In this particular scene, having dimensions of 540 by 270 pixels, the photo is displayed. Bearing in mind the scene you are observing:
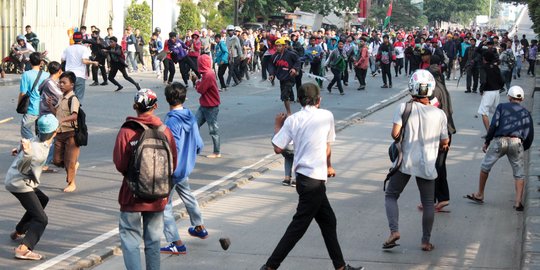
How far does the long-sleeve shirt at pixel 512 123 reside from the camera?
1046 cm

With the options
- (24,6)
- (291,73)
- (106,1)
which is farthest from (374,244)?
(106,1)

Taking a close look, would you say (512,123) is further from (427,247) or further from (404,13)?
(404,13)

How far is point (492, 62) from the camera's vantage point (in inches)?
584

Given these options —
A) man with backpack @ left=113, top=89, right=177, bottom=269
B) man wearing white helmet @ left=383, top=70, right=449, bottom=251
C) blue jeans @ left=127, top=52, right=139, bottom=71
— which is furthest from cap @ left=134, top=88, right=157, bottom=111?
blue jeans @ left=127, top=52, right=139, bottom=71

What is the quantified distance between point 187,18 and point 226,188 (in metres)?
34.2

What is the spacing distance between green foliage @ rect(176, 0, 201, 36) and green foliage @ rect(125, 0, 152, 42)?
4.67 m

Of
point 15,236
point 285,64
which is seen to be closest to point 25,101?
point 15,236

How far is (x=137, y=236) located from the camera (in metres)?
6.80

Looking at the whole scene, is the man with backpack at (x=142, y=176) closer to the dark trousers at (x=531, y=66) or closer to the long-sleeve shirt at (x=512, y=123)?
the long-sleeve shirt at (x=512, y=123)

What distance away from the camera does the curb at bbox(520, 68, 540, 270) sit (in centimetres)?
776

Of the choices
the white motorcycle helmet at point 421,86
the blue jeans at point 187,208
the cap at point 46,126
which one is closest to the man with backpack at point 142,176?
the blue jeans at point 187,208

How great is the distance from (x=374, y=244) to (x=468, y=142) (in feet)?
25.4

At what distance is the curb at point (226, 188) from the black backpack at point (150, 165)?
1644 millimetres

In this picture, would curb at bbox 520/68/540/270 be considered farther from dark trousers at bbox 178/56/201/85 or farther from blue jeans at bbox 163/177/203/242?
dark trousers at bbox 178/56/201/85
